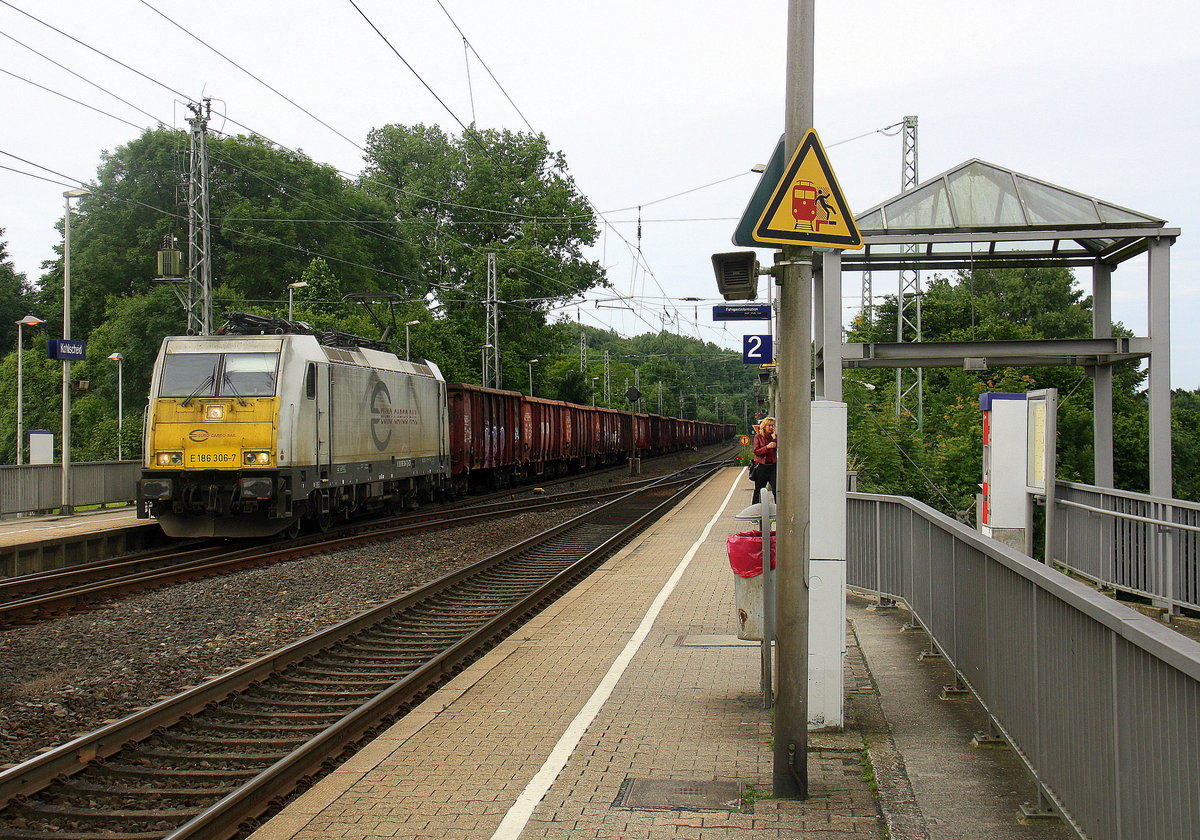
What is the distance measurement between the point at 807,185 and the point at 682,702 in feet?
10.9

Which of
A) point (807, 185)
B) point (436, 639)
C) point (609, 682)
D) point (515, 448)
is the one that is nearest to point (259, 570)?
point (436, 639)

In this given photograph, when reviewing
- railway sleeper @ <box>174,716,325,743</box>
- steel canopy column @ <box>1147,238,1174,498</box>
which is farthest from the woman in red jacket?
railway sleeper @ <box>174,716,325,743</box>

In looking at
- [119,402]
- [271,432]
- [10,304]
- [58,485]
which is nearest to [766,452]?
[271,432]

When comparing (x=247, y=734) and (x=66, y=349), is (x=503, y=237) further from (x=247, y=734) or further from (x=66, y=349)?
(x=247, y=734)

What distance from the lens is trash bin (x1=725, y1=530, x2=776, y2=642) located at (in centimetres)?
683

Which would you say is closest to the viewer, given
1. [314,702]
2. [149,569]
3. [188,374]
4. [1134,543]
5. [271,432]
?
[314,702]

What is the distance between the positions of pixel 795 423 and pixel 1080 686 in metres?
1.88

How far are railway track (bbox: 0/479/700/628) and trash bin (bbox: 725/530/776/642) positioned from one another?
24.1 feet

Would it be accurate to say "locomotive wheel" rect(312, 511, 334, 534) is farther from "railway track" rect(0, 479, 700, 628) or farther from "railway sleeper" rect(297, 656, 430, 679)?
"railway sleeper" rect(297, 656, 430, 679)

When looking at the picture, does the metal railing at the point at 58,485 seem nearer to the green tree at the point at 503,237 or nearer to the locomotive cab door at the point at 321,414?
the locomotive cab door at the point at 321,414

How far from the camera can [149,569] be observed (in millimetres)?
14500

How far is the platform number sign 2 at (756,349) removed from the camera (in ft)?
51.4

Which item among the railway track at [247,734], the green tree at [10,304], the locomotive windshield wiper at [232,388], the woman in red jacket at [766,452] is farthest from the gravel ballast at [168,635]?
the green tree at [10,304]

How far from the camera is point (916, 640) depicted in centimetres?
861
